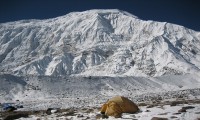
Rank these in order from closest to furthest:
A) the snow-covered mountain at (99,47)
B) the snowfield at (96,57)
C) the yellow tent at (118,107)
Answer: the yellow tent at (118,107) → the snowfield at (96,57) → the snow-covered mountain at (99,47)

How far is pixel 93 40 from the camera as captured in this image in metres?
160

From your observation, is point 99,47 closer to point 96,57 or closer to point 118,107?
point 96,57

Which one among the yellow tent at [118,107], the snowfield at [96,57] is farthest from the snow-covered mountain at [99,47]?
the yellow tent at [118,107]

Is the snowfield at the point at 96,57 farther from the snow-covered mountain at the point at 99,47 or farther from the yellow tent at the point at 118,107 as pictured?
the yellow tent at the point at 118,107

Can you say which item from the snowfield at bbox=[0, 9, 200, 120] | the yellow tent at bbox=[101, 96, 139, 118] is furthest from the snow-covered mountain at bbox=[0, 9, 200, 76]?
the yellow tent at bbox=[101, 96, 139, 118]

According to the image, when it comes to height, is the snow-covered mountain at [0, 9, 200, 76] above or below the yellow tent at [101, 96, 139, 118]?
above

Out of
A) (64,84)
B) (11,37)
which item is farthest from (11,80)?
(11,37)

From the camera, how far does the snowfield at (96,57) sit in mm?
82000

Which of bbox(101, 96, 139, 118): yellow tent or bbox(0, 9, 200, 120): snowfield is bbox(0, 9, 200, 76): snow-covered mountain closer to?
bbox(0, 9, 200, 120): snowfield

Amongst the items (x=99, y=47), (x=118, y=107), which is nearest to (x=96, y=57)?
(x=99, y=47)

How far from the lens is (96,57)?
470 ft

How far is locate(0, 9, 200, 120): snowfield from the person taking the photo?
3228 inches

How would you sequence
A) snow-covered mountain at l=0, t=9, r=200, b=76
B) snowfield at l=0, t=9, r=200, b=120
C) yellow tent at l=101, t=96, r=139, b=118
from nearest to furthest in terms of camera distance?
1. yellow tent at l=101, t=96, r=139, b=118
2. snowfield at l=0, t=9, r=200, b=120
3. snow-covered mountain at l=0, t=9, r=200, b=76

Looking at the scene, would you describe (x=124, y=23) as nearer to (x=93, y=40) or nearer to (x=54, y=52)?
(x=93, y=40)
